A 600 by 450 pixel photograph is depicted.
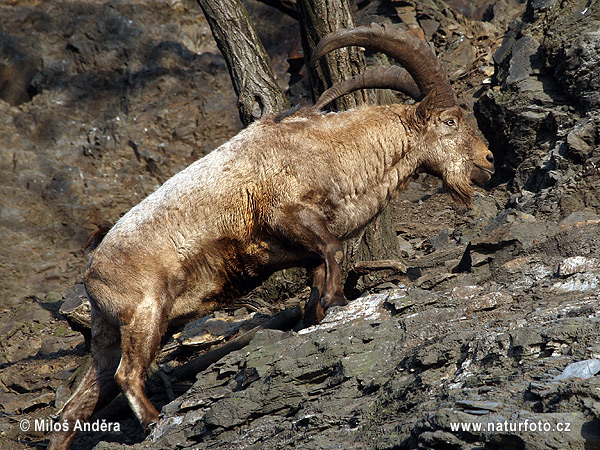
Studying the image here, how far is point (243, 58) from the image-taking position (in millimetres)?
7781

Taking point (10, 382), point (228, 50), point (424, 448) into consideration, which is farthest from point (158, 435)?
point (228, 50)

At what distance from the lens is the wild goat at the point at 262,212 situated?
5.70 m

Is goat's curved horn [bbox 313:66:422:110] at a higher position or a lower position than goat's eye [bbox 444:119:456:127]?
higher

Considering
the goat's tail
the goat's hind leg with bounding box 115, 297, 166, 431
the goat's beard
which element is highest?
the goat's tail

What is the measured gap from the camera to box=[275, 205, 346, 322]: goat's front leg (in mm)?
5629

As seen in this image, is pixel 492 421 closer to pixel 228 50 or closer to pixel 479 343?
pixel 479 343

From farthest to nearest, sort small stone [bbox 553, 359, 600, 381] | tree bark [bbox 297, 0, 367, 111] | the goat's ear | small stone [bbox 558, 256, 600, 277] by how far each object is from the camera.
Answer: tree bark [bbox 297, 0, 367, 111] < the goat's ear < small stone [bbox 558, 256, 600, 277] < small stone [bbox 553, 359, 600, 381]

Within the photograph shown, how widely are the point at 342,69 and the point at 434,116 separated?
1239mm

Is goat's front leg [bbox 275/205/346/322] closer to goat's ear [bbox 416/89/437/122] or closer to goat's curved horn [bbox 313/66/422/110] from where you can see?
goat's curved horn [bbox 313/66/422/110]

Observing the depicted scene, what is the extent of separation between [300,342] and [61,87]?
9.36 metres

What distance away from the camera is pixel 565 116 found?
24.9 feet

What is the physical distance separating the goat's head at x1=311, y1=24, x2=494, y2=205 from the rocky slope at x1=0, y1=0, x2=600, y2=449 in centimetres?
58
